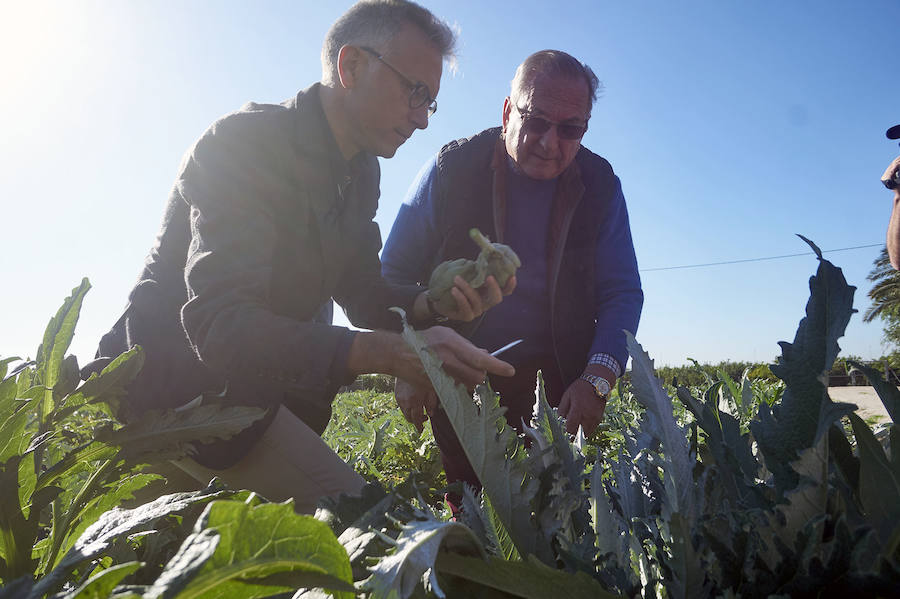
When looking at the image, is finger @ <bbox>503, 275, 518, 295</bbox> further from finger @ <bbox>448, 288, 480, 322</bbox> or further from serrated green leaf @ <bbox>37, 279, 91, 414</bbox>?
serrated green leaf @ <bbox>37, 279, 91, 414</bbox>

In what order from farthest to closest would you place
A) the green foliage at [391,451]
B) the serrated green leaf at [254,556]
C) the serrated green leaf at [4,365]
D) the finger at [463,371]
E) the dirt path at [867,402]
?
1. the dirt path at [867,402]
2. the green foliage at [391,451]
3. the finger at [463,371]
4. the serrated green leaf at [4,365]
5. the serrated green leaf at [254,556]

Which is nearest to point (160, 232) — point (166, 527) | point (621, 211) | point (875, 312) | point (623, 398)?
point (166, 527)

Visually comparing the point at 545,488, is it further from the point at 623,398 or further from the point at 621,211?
the point at 623,398

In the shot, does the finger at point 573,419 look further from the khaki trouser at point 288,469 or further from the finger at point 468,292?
the finger at point 468,292

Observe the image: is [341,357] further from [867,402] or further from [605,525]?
[867,402]

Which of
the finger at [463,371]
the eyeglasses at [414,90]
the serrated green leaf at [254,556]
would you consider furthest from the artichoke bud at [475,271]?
the serrated green leaf at [254,556]

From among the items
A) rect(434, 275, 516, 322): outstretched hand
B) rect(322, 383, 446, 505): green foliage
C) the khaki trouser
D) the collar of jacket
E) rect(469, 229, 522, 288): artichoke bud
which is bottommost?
rect(322, 383, 446, 505): green foliage

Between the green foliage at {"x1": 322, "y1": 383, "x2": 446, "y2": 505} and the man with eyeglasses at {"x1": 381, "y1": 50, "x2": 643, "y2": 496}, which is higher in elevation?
the man with eyeglasses at {"x1": 381, "y1": 50, "x2": 643, "y2": 496}

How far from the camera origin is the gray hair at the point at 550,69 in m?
3.54

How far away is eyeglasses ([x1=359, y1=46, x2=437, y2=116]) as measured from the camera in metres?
2.37

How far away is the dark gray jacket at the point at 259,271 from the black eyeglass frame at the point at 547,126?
48.9 inches

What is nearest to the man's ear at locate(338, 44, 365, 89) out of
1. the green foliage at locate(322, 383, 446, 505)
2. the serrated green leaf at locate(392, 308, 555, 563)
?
the serrated green leaf at locate(392, 308, 555, 563)

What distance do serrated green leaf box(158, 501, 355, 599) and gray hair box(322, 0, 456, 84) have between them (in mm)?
2300

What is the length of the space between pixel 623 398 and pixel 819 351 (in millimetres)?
5724
